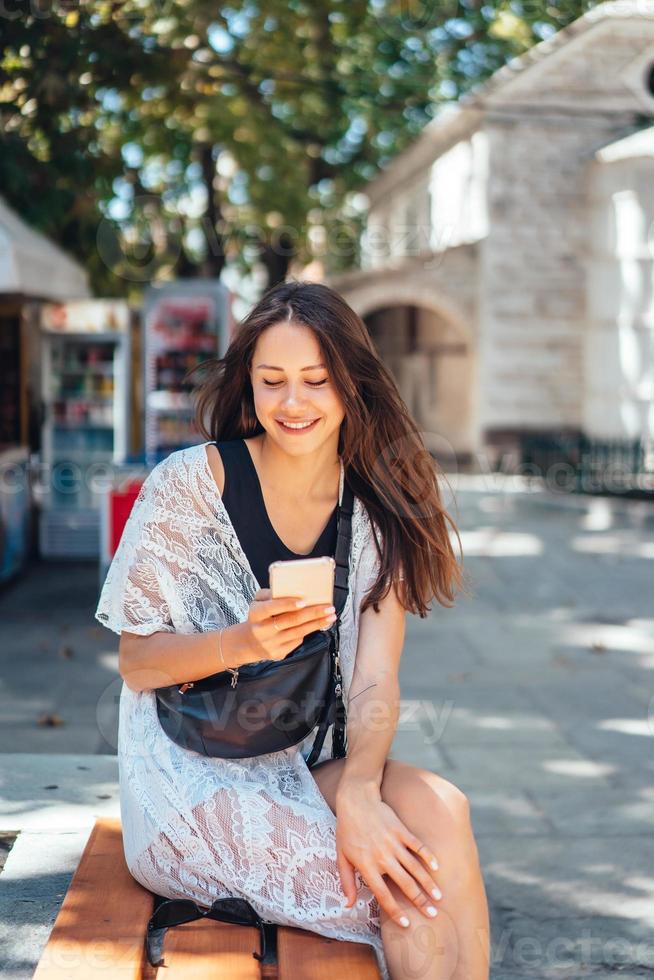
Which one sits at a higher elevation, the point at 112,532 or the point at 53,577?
the point at 112,532

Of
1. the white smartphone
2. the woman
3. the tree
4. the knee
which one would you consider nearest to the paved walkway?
the woman

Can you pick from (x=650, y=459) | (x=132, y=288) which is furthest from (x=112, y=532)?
(x=650, y=459)

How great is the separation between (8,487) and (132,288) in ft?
27.1

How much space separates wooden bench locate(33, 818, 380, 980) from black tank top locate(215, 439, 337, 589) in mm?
774

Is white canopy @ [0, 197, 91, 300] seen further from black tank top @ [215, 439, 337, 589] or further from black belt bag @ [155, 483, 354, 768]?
black belt bag @ [155, 483, 354, 768]

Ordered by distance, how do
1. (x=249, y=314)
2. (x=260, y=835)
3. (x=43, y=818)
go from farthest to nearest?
1. (x=43, y=818)
2. (x=249, y=314)
3. (x=260, y=835)

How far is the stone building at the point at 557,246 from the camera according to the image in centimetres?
2117

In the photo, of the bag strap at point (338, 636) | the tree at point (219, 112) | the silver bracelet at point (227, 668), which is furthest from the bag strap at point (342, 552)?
the tree at point (219, 112)

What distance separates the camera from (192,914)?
2.64 metres

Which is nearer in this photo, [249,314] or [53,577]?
[249,314]

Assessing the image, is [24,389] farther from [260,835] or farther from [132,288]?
[260,835]

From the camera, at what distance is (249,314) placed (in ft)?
9.94

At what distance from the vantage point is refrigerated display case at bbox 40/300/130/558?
11203 millimetres

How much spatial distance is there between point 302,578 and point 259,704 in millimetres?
435
